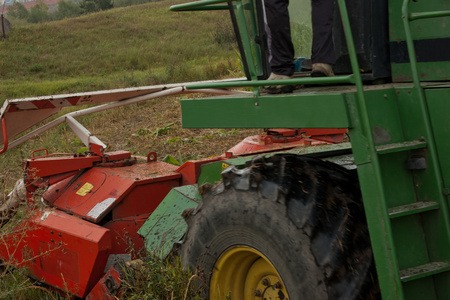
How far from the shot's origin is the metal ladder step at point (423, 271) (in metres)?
2.53

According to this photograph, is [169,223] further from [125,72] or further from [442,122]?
[125,72]

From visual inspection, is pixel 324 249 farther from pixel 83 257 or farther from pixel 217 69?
pixel 217 69

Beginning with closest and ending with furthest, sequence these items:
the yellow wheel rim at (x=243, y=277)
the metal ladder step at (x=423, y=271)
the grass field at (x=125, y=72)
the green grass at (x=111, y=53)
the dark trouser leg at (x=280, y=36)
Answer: the metal ladder step at (x=423, y=271) < the yellow wheel rim at (x=243, y=277) < the dark trouser leg at (x=280, y=36) < the grass field at (x=125, y=72) < the green grass at (x=111, y=53)

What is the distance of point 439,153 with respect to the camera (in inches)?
106

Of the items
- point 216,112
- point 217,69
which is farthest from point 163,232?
point 217,69

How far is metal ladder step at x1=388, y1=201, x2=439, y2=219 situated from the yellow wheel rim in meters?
0.77

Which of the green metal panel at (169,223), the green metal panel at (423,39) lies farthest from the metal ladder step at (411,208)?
the green metal panel at (169,223)

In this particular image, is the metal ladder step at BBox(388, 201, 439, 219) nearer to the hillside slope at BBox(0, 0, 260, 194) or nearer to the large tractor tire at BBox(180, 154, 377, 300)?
the large tractor tire at BBox(180, 154, 377, 300)

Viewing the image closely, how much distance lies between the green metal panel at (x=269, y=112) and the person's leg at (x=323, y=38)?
1.51 ft

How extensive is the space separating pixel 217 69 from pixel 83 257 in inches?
555

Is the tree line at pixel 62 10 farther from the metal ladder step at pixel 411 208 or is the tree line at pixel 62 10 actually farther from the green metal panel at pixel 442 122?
the metal ladder step at pixel 411 208

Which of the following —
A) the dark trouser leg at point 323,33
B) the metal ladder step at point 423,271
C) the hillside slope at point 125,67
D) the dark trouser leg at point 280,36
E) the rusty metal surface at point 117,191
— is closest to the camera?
the metal ladder step at point 423,271

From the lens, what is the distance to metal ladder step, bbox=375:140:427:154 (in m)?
2.61

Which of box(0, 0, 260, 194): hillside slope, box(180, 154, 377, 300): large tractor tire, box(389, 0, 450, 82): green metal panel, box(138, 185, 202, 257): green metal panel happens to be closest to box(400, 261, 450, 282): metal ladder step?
box(180, 154, 377, 300): large tractor tire
